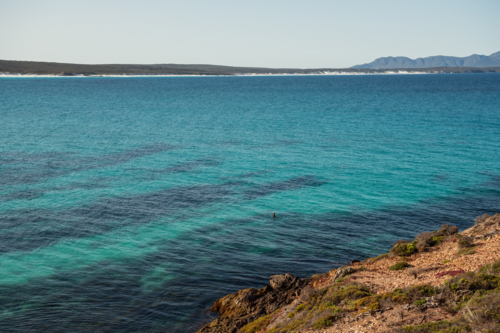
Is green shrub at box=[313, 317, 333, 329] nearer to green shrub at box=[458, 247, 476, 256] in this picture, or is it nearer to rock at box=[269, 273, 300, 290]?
rock at box=[269, 273, 300, 290]

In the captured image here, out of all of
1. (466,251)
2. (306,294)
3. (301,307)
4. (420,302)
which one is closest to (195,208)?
(306,294)

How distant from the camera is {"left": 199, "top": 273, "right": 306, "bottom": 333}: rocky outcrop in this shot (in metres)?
18.3

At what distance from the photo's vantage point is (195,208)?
33375 mm

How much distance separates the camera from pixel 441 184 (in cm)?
3900

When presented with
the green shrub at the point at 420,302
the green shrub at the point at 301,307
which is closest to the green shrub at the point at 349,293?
the green shrub at the point at 301,307

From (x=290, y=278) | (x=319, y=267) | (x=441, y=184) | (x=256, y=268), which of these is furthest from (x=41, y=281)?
(x=441, y=184)

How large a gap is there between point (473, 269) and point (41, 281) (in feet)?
73.0

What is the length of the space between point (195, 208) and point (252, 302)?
48.7 ft

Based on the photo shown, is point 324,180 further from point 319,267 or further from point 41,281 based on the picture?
point 41,281

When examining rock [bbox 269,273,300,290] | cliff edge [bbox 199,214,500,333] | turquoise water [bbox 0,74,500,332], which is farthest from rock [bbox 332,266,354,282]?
turquoise water [bbox 0,74,500,332]

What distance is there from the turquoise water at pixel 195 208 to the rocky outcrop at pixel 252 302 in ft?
3.38

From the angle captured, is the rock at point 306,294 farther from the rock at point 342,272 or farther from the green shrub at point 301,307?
the rock at point 342,272

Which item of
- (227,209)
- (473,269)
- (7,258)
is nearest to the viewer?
(473,269)

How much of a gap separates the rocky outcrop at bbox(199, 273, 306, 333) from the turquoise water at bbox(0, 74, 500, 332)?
103cm
